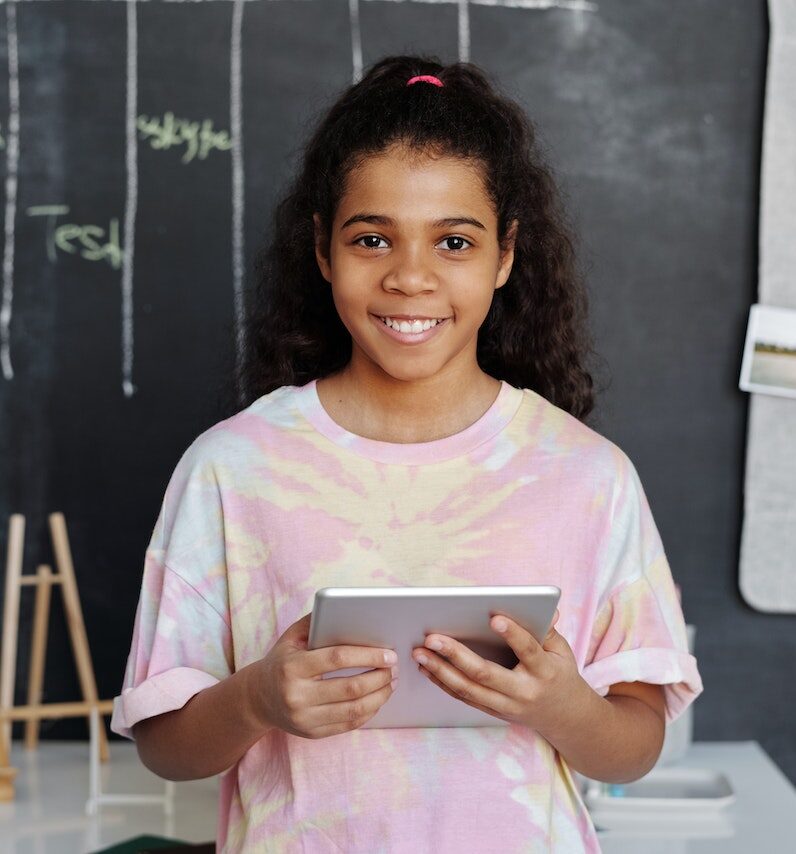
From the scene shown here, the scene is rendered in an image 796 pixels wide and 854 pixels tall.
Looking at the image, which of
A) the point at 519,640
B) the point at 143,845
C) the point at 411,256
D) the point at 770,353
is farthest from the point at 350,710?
the point at 770,353

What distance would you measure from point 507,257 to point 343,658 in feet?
1.34

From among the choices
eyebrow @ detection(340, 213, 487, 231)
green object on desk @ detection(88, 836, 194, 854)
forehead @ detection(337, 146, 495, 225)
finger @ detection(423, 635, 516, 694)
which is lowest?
green object on desk @ detection(88, 836, 194, 854)

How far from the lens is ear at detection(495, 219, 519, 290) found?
1.01 metres

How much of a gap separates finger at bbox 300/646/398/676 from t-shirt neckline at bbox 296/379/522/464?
0.21 m

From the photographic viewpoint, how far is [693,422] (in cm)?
182

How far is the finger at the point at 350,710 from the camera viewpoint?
0.79m

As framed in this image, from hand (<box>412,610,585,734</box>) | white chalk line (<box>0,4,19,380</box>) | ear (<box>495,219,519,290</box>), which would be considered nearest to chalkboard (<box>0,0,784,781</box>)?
white chalk line (<box>0,4,19,380</box>)

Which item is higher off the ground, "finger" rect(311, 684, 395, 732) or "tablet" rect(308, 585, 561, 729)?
"tablet" rect(308, 585, 561, 729)

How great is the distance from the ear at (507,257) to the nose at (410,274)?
0.38ft

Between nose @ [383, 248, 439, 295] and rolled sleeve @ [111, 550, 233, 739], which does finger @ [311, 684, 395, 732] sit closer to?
rolled sleeve @ [111, 550, 233, 739]

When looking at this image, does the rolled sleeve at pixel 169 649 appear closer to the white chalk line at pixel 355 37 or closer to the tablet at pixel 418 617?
the tablet at pixel 418 617

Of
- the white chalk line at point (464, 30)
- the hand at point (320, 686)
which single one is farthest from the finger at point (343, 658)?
the white chalk line at point (464, 30)

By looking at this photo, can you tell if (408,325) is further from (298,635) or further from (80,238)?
(80,238)

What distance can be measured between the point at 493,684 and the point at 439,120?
434mm
